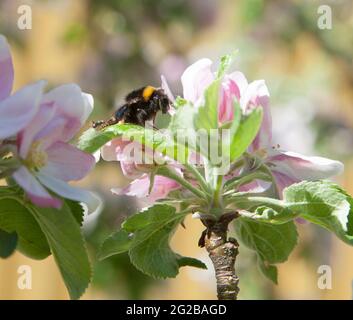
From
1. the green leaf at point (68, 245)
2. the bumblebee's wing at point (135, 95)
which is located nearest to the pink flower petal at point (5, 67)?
the green leaf at point (68, 245)

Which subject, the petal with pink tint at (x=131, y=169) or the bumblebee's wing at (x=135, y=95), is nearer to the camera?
the petal with pink tint at (x=131, y=169)

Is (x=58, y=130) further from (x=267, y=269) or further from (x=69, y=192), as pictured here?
(x=267, y=269)

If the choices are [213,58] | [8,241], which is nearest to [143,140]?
[8,241]

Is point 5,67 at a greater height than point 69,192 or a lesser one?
greater

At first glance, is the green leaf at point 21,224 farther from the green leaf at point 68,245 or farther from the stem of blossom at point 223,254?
the stem of blossom at point 223,254

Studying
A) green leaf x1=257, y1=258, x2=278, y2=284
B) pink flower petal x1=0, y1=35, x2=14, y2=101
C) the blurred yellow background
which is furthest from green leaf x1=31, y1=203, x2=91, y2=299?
the blurred yellow background
